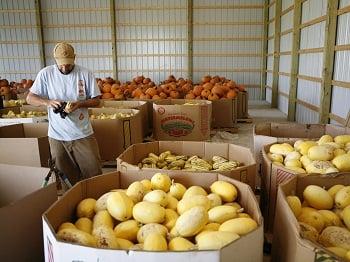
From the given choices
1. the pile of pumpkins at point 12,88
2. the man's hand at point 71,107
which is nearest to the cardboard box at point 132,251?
the man's hand at point 71,107

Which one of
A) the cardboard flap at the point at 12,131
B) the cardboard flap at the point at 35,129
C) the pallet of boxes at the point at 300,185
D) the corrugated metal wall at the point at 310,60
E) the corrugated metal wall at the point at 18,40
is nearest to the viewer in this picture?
the pallet of boxes at the point at 300,185

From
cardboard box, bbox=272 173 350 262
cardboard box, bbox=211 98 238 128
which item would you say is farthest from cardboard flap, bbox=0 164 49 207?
cardboard box, bbox=211 98 238 128

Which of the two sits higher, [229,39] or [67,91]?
[229,39]

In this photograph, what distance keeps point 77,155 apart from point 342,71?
3.82 m

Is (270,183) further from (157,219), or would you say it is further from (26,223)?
Result: (26,223)

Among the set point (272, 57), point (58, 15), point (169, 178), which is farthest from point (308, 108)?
point (58, 15)

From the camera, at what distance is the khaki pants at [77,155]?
104 inches

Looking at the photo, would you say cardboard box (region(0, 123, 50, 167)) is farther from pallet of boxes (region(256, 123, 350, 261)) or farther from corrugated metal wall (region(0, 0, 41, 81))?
corrugated metal wall (region(0, 0, 41, 81))

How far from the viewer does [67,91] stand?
A: 2.54 meters

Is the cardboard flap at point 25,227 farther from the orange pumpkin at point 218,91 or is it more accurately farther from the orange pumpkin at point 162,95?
the orange pumpkin at point 218,91

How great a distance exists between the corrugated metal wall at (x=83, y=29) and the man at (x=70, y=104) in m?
8.20

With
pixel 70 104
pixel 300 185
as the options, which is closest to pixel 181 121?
pixel 70 104

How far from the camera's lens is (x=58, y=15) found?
10266 mm

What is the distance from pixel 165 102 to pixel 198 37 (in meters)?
5.46
